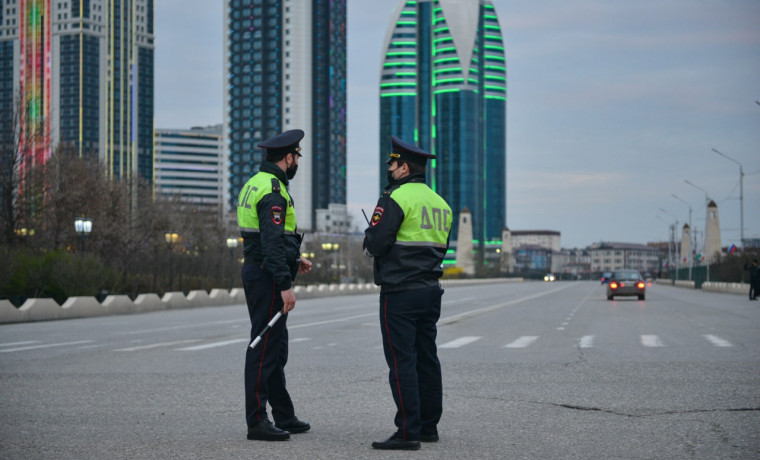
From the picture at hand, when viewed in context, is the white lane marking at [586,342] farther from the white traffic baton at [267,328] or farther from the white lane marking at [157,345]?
the white traffic baton at [267,328]

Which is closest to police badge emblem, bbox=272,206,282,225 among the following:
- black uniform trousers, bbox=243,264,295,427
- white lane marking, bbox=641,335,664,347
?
black uniform trousers, bbox=243,264,295,427

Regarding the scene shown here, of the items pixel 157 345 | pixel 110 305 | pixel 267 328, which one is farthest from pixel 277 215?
pixel 110 305

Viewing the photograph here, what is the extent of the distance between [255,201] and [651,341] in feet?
43.3

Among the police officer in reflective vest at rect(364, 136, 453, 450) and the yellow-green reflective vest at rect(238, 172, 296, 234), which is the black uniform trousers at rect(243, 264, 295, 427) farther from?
the police officer in reflective vest at rect(364, 136, 453, 450)

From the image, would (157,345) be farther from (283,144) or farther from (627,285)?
(627,285)

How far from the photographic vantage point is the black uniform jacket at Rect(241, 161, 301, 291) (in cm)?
727

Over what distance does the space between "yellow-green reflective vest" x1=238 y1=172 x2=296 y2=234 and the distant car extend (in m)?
43.9

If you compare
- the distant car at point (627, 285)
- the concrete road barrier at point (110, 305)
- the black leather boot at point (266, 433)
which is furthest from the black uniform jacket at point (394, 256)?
the distant car at point (627, 285)

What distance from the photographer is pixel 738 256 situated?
244 feet

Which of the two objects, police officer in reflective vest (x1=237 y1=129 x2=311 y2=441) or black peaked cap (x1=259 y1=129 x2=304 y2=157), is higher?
black peaked cap (x1=259 y1=129 x2=304 y2=157)

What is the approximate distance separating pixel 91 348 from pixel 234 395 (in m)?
8.24

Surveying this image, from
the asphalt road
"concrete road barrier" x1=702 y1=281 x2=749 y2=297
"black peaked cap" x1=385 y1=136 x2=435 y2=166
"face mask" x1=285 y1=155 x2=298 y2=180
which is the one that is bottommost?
"concrete road barrier" x1=702 y1=281 x2=749 y2=297

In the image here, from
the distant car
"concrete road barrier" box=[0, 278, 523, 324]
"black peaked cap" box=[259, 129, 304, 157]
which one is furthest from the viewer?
the distant car

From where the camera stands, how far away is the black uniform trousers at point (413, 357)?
7086 mm
